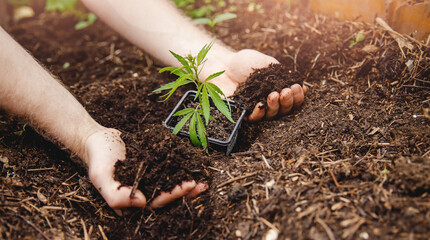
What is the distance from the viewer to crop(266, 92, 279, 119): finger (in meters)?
2.33

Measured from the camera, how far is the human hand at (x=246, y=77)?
236cm

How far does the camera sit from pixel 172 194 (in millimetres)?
1908

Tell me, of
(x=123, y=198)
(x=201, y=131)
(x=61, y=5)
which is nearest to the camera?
(x=123, y=198)

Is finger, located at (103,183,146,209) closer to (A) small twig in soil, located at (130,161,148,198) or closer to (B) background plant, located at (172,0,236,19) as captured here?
(A) small twig in soil, located at (130,161,148,198)

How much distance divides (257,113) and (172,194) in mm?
888

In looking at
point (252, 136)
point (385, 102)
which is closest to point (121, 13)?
point (252, 136)

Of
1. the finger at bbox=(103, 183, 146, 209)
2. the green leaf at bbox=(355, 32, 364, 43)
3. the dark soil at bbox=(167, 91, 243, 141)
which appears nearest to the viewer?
the finger at bbox=(103, 183, 146, 209)

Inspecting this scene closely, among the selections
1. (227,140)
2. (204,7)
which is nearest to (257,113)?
(227,140)

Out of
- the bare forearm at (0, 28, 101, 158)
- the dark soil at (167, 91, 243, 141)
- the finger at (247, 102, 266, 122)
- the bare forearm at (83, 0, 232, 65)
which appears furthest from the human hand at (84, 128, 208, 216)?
the bare forearm at (83, 0, 232, 65)

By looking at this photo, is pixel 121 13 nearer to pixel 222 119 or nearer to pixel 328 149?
pixel 222 119

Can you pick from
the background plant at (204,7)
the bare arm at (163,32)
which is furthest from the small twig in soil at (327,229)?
the background plant at (204,7)

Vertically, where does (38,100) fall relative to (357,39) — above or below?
below

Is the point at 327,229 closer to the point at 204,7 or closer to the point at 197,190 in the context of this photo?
the point at 197,190

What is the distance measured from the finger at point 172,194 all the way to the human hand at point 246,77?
2.56ft
